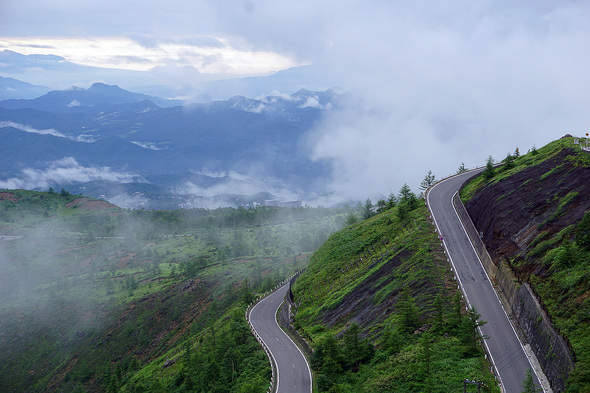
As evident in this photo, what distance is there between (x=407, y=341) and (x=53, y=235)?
19875 cm

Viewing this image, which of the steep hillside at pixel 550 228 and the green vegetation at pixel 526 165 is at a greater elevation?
the green vegetation at pixel 526 165

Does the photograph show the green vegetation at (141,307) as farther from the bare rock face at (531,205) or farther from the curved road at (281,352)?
the bare rock face at (531,205)

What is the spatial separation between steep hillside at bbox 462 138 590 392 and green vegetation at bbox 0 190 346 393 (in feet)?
81.6

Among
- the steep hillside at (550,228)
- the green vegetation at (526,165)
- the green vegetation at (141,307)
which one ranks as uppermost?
the green vegetation at (526,165)

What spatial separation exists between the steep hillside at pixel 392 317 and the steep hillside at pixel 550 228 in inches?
236

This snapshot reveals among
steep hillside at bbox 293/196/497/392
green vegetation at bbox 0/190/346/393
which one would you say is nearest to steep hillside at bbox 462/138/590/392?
steep hillside at bbox 293/196/497/392

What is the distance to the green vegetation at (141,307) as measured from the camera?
57.6m

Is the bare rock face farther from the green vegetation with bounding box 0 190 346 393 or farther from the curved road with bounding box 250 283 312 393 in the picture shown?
the green vegetation with bounding box 0 190 346 393

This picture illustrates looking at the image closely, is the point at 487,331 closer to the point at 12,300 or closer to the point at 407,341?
the point at 407,341

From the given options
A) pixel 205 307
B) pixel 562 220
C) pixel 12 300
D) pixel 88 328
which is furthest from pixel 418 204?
pixel 12 300

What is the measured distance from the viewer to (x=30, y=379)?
97.2m

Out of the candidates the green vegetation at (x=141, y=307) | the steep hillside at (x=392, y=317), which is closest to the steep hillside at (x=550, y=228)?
the steep hillside at (x=392, y=317)

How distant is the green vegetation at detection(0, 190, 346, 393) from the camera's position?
57.6 metres

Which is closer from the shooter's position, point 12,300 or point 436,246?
point 436,246
